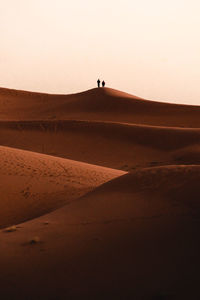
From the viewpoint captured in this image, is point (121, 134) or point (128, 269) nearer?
point (128, 269)

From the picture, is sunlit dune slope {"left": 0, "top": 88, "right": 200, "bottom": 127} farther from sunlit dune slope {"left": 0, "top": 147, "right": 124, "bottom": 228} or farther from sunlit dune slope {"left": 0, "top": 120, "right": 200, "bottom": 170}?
A: sunlit dune slope {"left": 0, "top": 147, "right": 124, "bottom": 228}

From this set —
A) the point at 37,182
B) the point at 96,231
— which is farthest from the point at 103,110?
the point at 96,231

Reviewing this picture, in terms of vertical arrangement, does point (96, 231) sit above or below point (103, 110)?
below

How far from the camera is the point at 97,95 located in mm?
39406

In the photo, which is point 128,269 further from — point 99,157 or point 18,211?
point 99,157

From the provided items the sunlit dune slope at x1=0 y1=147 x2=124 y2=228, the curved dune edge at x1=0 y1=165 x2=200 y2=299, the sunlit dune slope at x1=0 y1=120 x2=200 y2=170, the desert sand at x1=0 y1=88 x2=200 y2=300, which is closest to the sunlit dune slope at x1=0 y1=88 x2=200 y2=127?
the sunlit dune slope at x1=0 y1=120 x2=200 y2=170

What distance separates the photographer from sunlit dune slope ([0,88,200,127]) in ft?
106

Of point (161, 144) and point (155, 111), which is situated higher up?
point (155, 111)

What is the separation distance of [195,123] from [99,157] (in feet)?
46.6

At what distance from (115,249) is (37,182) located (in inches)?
220

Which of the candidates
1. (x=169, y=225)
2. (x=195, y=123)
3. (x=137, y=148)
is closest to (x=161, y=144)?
(x=137, y=148)

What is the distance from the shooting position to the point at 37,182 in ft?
31.6

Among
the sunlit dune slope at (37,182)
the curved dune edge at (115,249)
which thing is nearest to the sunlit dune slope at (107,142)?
the sunlit dune slope at (37,182)

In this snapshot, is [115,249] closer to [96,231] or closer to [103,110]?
[96,231]
